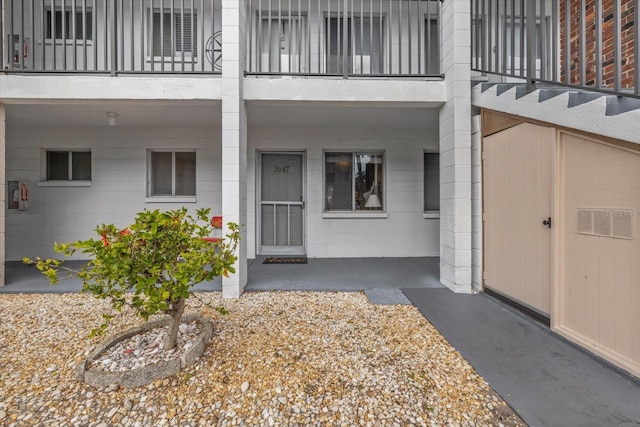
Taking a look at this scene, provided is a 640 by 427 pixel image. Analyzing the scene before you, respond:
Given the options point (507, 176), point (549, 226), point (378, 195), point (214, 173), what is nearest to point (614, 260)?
point (549, 226)

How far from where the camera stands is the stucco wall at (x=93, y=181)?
212 inches

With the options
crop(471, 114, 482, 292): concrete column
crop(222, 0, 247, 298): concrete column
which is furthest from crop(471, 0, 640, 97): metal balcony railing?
crop(222, 0, 247, 298): concrete column

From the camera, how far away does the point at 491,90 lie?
3273 mm

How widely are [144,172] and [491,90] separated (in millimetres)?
5780

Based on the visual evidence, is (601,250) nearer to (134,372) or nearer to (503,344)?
(503,344)

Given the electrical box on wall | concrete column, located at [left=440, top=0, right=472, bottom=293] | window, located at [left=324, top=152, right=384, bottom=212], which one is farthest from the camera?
window, located at [left=324, top=152, right=384, bottom=212]

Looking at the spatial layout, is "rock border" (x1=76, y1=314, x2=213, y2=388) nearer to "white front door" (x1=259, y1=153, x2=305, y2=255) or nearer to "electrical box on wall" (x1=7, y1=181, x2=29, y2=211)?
"white front door" (x1=259, y1=153, x2=305, y2=255)

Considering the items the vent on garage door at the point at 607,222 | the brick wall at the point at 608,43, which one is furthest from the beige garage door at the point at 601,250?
the brick wall at the point at 608,43

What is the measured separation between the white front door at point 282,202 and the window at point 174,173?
142 cm

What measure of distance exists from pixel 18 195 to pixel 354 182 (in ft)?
20.6

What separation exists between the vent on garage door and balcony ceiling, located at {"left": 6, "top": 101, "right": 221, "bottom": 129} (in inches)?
160

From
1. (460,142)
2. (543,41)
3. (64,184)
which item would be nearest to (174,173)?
(64,184)

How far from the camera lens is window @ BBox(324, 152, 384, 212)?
19.0 feet

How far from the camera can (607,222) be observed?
2127 mm
